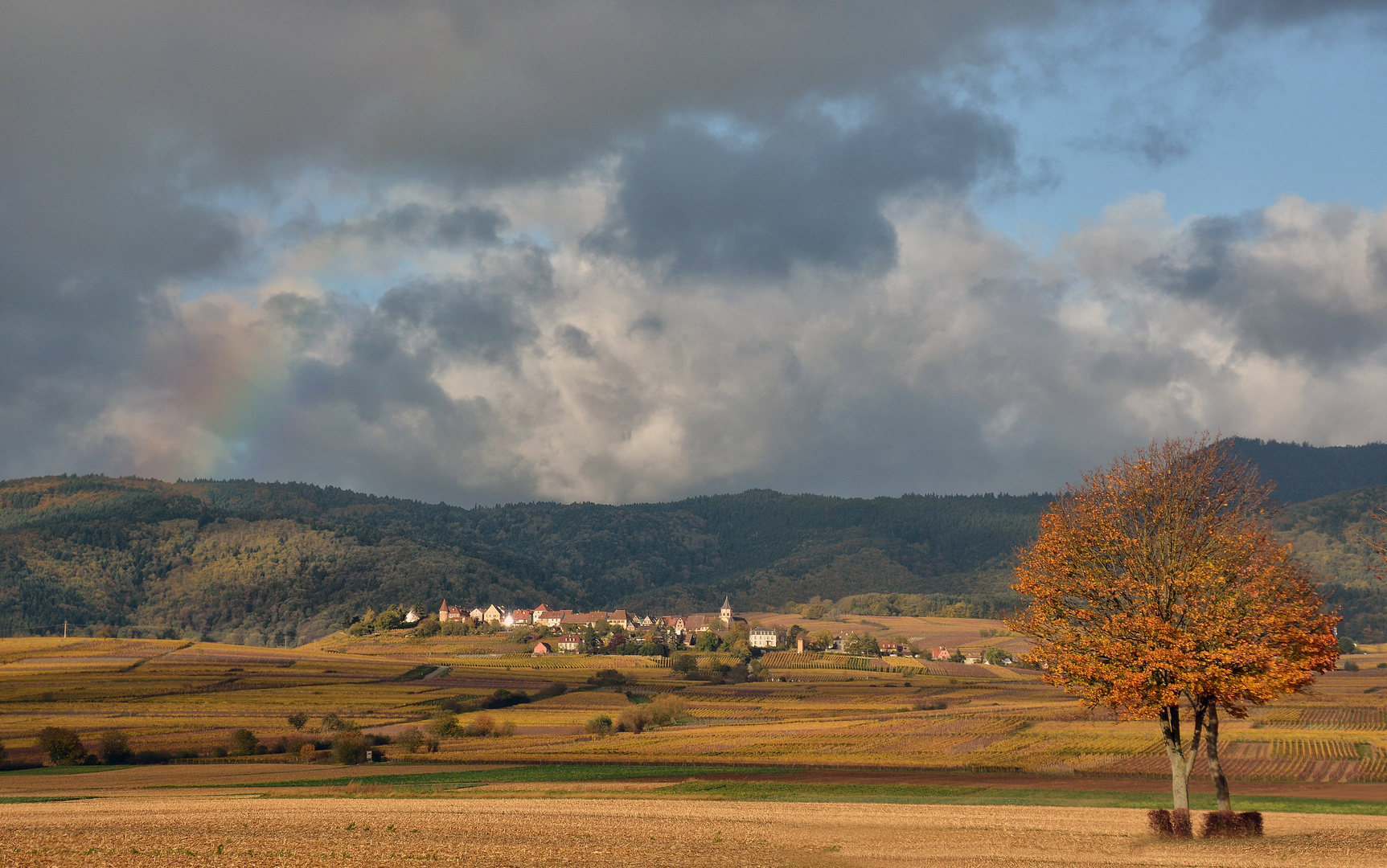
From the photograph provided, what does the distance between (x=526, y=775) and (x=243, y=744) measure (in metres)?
41.3

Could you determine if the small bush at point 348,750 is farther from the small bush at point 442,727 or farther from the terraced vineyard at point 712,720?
the small bush at point 442,727

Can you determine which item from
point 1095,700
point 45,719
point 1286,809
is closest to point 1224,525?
point 1095,700

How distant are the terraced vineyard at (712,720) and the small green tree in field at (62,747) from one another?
3671 millimetres

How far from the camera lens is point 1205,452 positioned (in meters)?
43.9

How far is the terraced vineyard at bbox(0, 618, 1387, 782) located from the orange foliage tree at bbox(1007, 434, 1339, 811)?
22.0 metres

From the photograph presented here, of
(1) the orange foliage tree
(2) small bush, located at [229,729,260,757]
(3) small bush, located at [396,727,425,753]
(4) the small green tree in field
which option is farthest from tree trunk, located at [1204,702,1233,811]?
(4) the small green tree in field

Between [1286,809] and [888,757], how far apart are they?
37.9 meters

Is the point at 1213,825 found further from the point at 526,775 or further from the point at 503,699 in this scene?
the point at 503,699

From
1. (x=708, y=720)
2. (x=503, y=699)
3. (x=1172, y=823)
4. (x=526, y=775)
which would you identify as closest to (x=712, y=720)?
(x=708, y=720)

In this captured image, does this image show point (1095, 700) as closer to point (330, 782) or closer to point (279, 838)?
point (279, 838)

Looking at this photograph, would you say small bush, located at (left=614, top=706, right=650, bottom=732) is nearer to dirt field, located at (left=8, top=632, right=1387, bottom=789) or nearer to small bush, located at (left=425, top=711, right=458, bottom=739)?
dirt field, located at (left=8, top=632, right=1387, bottom=789)

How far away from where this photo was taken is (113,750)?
321 feet


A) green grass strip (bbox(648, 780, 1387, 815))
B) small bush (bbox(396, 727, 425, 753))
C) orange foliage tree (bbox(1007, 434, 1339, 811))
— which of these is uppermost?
orange foliage tree (bbox(1007, 434, 1339, 811))

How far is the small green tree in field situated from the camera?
95812 millimetres
